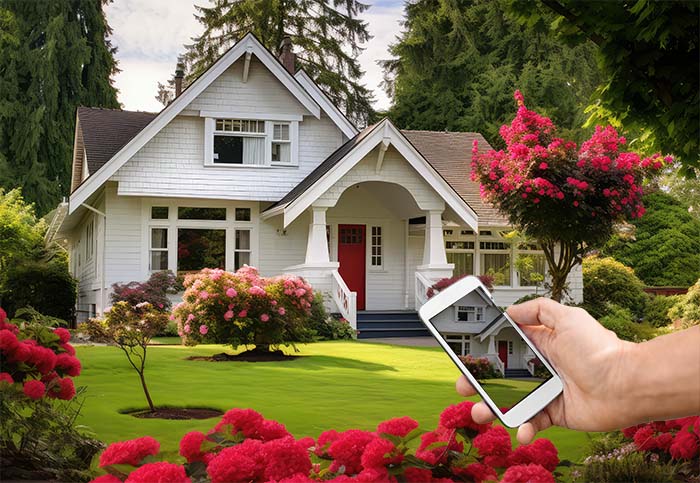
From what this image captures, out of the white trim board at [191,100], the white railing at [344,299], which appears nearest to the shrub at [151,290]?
the white trim board at [191,100]

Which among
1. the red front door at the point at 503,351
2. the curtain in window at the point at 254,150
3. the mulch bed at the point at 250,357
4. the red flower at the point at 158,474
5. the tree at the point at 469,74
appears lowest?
the mulch bed at the point at 250,357

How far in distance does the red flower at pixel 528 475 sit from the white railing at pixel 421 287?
1484 centimetres

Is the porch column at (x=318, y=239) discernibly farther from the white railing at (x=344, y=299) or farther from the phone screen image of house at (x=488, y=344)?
the phone screen image of house at (x=488, y=344)

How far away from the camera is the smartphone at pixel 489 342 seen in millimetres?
2143

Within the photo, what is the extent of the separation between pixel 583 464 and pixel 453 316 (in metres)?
2.55

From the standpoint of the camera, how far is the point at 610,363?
1948 mm

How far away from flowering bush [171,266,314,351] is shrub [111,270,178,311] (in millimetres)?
5365

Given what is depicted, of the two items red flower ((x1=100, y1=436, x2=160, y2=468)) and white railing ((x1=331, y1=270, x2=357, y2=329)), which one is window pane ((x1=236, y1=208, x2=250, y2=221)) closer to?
white railing ((x1=331, y1=270, x2=357, y2=329))

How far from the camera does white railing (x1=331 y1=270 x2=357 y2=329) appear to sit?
1575 cm

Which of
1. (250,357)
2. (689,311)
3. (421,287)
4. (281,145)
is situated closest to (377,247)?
(421,287)

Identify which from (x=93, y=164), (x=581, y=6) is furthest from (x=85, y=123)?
(x=581, y=6)

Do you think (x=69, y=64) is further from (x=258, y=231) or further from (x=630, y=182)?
(x=630, y=182)

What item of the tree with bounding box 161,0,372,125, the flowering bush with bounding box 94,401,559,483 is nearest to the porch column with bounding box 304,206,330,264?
the tree with bounding box 161,0,372,125

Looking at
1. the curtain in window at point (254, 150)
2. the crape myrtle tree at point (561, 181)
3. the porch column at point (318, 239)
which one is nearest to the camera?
the crape myrtle tree at point (561, 181)
